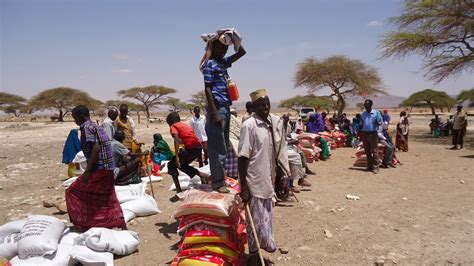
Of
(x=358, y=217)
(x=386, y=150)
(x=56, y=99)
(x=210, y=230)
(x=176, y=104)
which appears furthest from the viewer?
(x=176, y=104)

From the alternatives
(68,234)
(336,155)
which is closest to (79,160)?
(68,234)

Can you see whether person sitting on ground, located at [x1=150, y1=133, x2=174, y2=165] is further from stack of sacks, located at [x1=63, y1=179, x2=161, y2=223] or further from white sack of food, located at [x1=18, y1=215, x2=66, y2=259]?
white sack of food, located at [x1=18, y1=215, x2=66, y2=259]

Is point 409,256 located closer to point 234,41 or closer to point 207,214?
point 207,214

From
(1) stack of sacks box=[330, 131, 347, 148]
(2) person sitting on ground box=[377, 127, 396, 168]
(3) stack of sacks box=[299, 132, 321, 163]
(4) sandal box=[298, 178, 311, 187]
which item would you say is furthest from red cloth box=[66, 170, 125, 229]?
(1) stack of sacks box=[330, 131, 347, 148]

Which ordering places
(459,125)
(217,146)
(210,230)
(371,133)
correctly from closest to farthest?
(210,230) → (217,146) → (371,133) → (459,125)

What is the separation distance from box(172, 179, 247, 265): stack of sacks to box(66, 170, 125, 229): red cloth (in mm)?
1397

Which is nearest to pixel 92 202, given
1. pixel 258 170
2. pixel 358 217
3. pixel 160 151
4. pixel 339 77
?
pixel 258 170

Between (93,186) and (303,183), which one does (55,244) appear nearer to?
(93,186)

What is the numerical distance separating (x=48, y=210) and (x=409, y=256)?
5.38 metres

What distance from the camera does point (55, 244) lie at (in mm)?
3539

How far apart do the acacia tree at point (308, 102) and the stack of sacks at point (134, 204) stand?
187 feet

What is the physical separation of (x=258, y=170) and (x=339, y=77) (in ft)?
88.6

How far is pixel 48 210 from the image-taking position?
18.7ft

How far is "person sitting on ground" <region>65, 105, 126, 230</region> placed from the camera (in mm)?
4164
